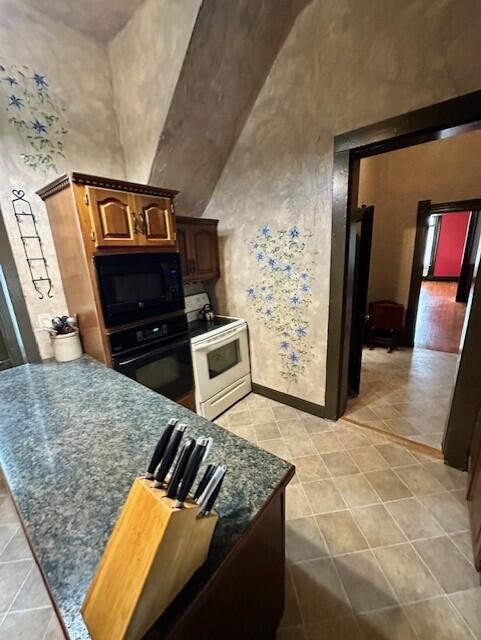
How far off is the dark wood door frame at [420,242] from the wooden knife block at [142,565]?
4211 mm

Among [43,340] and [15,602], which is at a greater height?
[43,340]

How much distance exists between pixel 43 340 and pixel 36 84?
1.64m

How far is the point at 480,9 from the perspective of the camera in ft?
4.22

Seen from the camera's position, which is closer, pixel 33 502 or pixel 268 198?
pixel 33 502

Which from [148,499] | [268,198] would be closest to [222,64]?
[268,198]

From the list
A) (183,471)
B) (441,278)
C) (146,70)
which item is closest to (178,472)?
(183,471)

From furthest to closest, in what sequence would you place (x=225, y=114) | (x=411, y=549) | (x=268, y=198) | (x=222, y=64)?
(x=268, y=198)
(x=225, y=114)
(x=222, y=64)
(x=411, y=549)

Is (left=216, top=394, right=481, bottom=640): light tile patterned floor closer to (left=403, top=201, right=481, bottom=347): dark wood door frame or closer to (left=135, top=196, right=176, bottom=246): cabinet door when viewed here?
(left=135, top=196, right=176, bottom=246): cabinet door

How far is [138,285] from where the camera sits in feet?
5.97

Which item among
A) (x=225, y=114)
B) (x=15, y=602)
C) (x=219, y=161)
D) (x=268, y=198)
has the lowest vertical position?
(x=15, y=602)

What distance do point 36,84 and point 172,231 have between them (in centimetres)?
117

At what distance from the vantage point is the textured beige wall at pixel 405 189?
3.37 meters

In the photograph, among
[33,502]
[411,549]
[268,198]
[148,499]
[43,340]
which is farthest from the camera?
[268,198]

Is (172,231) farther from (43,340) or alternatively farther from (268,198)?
(43,340)
